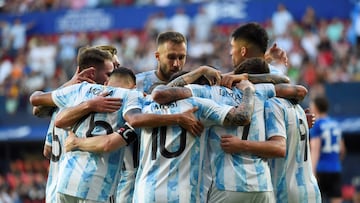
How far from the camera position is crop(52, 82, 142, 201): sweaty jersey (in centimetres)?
757

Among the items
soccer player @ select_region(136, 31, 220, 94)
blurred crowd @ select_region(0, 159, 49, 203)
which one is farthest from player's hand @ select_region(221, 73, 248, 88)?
blurred crowd @ select_region(0, 159, 49, 203)

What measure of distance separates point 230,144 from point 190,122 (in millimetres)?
367

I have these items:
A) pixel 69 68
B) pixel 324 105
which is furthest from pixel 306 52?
pixel 324 105

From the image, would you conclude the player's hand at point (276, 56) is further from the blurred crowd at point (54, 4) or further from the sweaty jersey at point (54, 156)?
the blurred crowd at point (54, 4)

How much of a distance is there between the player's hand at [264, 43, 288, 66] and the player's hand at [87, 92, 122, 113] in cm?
182

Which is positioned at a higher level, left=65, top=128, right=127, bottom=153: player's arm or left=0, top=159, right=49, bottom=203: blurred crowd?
left=65, top=128, right=127, bottom=153: player's arm

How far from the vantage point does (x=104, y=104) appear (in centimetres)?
755

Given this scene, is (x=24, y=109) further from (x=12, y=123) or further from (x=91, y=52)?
(x=91, y=52)

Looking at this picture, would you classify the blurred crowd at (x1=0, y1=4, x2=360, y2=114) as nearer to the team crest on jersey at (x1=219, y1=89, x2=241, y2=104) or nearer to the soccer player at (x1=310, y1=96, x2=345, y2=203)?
the soccer player at (x1=310, y1=96, x2=345, y2=203)

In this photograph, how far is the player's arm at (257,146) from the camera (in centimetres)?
715

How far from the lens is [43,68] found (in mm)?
25297

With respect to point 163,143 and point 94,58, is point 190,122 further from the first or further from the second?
point 94,58

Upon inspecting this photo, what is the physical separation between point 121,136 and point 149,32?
1718cm

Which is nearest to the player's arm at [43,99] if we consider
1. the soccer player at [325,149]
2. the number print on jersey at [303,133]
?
the number print on jersey at [303,133]
